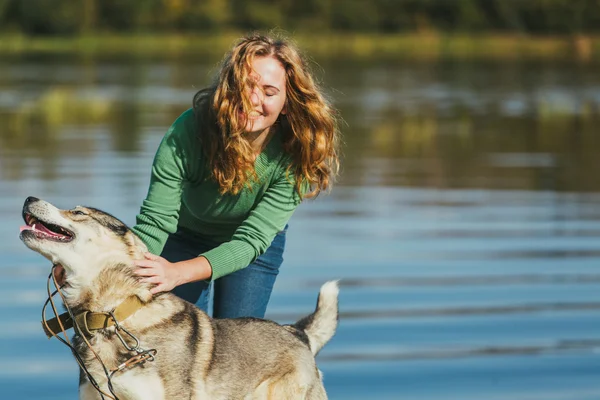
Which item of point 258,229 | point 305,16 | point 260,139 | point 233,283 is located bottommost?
point 233,283

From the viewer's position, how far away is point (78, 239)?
5.48 metres

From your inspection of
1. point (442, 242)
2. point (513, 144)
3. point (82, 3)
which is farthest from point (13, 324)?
point (82, 3)

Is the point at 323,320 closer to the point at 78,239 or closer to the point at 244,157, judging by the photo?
the point at 244,157

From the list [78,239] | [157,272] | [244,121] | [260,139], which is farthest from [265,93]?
[78,239]

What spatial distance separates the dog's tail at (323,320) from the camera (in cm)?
676

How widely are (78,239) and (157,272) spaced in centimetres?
47

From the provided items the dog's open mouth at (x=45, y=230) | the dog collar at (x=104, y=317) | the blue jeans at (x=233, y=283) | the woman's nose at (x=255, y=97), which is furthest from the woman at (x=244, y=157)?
the dog's open mouth at (x=45, y=230)

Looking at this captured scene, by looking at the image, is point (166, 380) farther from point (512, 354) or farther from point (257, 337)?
point (512, 354)

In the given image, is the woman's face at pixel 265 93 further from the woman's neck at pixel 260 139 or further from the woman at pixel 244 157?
the woman's neck at pixel 260 139

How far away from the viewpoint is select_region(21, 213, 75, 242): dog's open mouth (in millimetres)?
5379

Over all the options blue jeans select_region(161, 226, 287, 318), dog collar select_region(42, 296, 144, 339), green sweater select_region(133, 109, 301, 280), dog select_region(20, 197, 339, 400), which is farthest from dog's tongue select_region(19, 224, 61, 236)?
blue jeans select_region(161, 226, 287, 318)

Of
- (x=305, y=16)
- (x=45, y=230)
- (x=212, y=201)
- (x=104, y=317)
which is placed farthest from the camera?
(x=305, y=16)

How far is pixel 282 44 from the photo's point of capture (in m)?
6.64

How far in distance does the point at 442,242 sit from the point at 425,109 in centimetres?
1747
